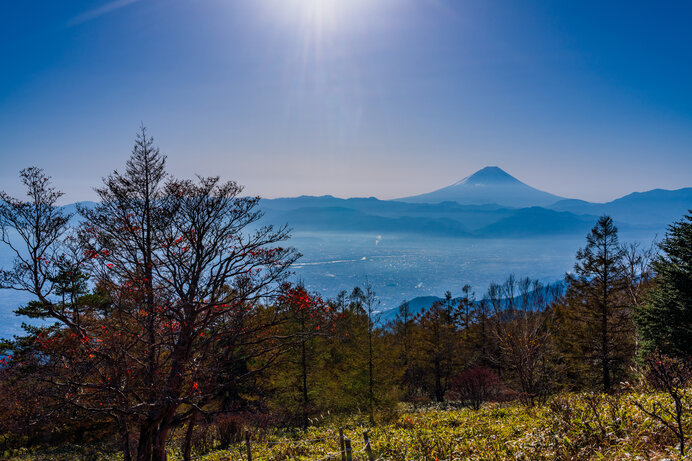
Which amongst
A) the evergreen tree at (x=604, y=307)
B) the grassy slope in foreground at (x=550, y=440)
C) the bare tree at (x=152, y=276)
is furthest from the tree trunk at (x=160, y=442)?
the evergreen tree at (x=604, y=307)

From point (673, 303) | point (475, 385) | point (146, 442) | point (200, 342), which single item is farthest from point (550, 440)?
point (475, 385)

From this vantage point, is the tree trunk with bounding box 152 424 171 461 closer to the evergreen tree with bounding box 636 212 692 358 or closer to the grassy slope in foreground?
the grassy slope in foreground

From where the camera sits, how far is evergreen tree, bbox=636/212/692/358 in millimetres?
13719

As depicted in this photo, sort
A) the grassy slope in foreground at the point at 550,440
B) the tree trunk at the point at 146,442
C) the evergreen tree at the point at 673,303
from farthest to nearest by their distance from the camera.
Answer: the evergreen tree at the point at 673,303 < the tree trunk at the point at 146,442 < the grassy slope in foreground at the point at 550,440

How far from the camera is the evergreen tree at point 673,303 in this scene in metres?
13.7

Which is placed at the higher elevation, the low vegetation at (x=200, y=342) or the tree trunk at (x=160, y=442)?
the low vegetation at (x=200, y=342)

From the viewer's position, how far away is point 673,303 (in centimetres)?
1428

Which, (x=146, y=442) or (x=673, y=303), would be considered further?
(x=673, y=303)

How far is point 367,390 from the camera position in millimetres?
22125

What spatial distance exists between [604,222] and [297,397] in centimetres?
2299

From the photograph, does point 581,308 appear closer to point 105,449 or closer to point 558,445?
point 558,445

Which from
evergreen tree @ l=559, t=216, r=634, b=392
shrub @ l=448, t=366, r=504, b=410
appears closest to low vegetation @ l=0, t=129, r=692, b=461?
evergreen tree @ l=559, t=216, r=634, b=392

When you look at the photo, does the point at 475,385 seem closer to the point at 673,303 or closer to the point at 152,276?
the point at 673,303

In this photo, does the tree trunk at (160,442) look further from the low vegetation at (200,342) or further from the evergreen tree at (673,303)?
the evergreen tree at (673,303)
